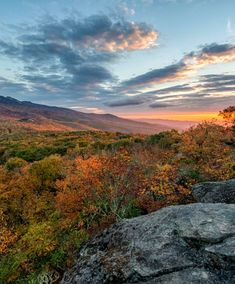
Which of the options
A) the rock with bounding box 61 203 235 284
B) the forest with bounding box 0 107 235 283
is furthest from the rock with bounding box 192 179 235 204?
the forest with bounding box 0 107 235 283

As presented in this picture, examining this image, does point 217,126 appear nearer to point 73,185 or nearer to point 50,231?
point 73,185

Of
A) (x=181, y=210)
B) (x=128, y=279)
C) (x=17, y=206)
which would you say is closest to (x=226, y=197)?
(x=181, y=210)

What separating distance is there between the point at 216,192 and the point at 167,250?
1046 centimetres

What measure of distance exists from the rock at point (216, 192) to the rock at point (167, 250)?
554 centimetres

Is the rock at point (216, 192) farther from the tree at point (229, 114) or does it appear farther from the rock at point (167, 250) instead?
the tree at point (229, 114)

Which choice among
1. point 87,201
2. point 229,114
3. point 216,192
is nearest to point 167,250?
point 216,192

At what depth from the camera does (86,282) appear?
14.8 metres

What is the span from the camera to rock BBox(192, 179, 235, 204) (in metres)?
22.8

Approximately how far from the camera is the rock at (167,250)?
1358 cm

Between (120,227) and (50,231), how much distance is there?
2656 cm

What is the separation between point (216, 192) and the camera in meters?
23.9

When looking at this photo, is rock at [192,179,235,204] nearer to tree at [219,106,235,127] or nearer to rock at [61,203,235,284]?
rock at [61,203,235,284]

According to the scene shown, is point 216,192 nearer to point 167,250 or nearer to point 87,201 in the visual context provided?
point 167,250

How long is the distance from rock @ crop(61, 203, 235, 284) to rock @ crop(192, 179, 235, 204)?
554 cm
